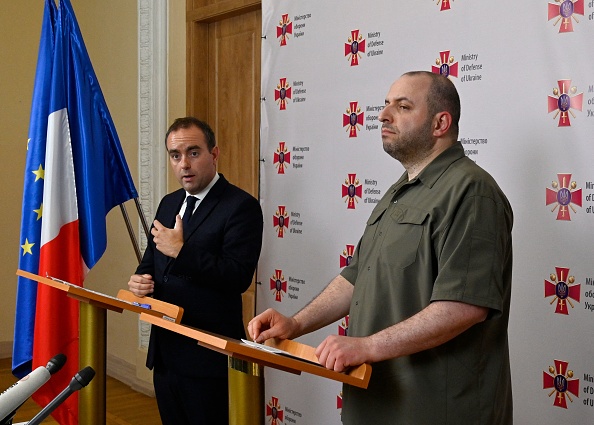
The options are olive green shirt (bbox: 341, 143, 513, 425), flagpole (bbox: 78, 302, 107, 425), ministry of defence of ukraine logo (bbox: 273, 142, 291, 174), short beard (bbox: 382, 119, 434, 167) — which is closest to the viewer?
olive green shirt (bbox: 341, 143, 513, 425)

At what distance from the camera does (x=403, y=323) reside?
5.50ft

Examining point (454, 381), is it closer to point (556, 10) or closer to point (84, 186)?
point (556, 10)

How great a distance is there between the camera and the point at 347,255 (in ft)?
10.6

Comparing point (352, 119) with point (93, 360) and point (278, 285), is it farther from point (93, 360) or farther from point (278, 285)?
point (93, 360)

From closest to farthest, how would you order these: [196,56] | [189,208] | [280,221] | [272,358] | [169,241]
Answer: [272,358], [169,241], [189,208], [280,221], [196,56]

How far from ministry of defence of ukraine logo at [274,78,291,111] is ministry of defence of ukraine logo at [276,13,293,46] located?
19cm

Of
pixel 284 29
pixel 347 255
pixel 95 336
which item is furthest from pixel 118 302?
pixel 284 29

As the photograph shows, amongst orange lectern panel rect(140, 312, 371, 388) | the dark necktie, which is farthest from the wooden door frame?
orange lectern panel rect(140, 312, 371, 388)

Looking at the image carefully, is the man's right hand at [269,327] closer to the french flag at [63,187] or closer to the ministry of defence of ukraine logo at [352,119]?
the ministry of defence of ukraine logo at [352,119]

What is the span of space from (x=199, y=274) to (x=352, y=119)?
1.05 metres

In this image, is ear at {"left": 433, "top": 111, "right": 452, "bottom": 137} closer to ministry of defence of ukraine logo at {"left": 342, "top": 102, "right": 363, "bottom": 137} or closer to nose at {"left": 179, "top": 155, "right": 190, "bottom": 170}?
nose at {"left": 179, "top": 155, "right": 190, "bottom": 170}

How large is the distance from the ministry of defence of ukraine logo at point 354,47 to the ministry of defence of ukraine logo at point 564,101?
0.96 metres

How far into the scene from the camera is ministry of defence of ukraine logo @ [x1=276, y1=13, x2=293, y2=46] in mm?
3527

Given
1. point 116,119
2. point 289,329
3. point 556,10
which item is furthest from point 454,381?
point 116,119
